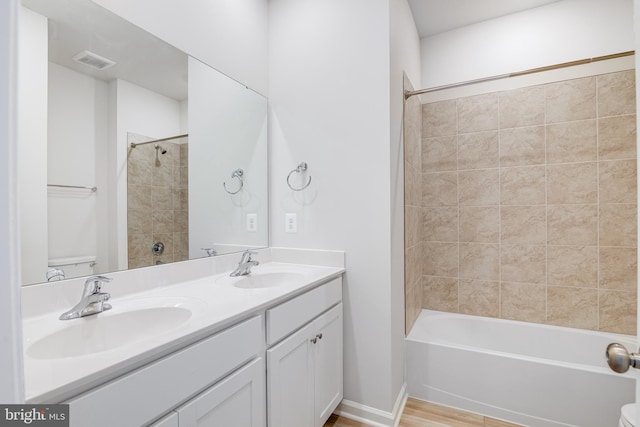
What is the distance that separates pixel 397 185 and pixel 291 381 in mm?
1195

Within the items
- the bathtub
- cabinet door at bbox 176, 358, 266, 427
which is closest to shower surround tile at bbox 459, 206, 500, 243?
the bathtub

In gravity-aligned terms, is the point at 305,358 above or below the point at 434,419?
above

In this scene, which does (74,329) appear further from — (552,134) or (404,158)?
(552,134)

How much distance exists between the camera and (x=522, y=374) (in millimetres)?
1735

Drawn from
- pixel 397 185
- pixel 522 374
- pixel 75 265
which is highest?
pixel 397 185

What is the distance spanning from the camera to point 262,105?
6.61ft

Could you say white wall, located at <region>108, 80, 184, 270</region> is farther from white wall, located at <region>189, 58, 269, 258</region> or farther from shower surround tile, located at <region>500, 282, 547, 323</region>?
shower surround tile, located at <region>500, 282, 547, 323</region>

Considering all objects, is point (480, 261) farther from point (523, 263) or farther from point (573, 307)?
point (573, 307)

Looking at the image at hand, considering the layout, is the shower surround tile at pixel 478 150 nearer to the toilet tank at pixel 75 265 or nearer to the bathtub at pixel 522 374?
the bathtub at pixel 522 374

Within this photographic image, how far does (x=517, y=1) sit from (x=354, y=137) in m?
1.71

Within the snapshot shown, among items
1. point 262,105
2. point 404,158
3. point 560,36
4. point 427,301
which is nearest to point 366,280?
point 404,158

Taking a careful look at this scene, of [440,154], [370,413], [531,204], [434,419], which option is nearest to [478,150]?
[440,154]

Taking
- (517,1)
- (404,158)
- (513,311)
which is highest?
(517,1)

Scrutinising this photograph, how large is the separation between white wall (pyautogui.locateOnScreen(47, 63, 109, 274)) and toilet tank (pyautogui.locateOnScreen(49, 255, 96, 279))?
0.05 ft
